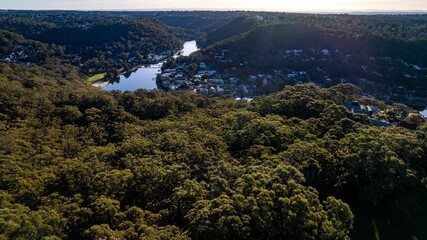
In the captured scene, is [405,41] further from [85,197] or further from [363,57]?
[85,197]

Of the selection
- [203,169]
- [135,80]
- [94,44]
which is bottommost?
[135,80]

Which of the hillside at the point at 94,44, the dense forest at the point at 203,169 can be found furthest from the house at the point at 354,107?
the hillside at the point at 94,44

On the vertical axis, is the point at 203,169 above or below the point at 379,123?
above

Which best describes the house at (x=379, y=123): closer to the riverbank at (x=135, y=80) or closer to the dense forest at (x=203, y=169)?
the dense forest at (x=203, y=169)

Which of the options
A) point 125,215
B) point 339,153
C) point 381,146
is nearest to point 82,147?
point 125,215

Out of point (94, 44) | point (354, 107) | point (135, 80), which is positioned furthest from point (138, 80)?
point (354, 107)

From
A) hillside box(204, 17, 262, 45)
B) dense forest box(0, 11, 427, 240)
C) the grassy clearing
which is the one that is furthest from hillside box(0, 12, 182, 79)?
dense forest box(0, 11, 427, 240)

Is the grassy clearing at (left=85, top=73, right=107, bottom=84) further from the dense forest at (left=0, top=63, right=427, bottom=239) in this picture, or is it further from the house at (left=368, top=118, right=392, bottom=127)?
the house at (left=368, top=118, right=392, bottom=127)

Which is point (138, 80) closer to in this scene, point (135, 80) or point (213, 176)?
point (135, 80)
